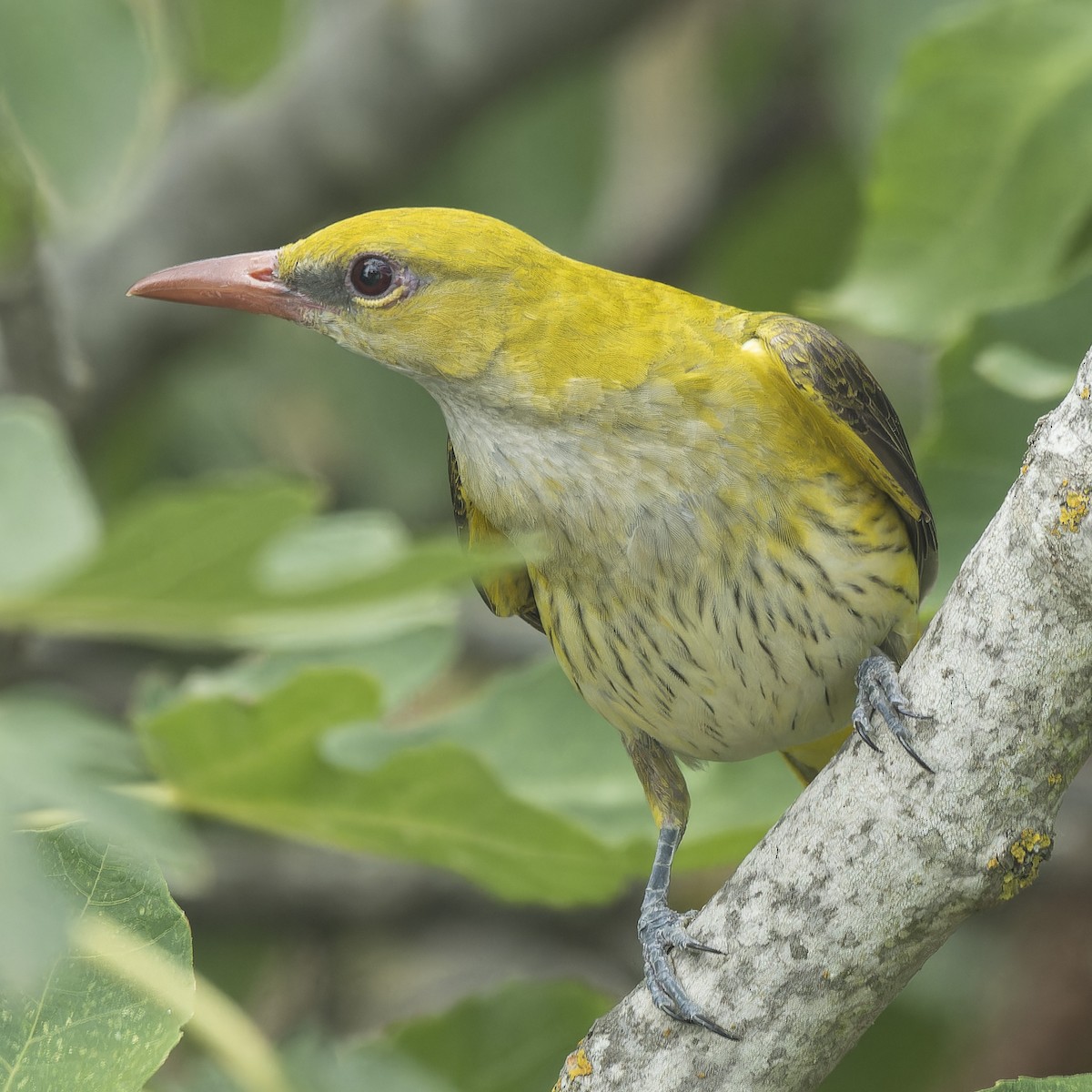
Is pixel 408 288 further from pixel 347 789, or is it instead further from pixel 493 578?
pixel 347 789

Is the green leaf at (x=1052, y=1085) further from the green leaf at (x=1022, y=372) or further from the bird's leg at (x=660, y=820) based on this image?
the green leaf at (x=1022, y=372)

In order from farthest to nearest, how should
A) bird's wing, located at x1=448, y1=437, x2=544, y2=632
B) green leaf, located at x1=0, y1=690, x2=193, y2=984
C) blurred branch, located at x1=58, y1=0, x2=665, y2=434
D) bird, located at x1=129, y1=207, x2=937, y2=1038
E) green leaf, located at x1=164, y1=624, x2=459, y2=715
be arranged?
blurred branch, located at x1=58, y1=0, x2=665, y2=434 < bird's wing, located at x1=448, y1=437, x2=544, y2=632 < green leaf, located at x1=164, y1=624, x2=459, y2=715 < bird, located at x1=129, y1=207, x2=937, y2=1038 < green leaf, located at x1=0, y1=690, x2=193, y2=984

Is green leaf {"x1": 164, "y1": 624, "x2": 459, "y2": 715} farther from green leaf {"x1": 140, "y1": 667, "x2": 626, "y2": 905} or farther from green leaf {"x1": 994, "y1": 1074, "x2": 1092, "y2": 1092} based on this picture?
green leaf {"x1": 994, "y1": 1074, "x2": 1092, "y2": 1092}

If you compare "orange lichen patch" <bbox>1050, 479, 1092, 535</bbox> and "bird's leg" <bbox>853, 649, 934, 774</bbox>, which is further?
"bird's leg" <bbox>853, 649, 934, 774</bbox>

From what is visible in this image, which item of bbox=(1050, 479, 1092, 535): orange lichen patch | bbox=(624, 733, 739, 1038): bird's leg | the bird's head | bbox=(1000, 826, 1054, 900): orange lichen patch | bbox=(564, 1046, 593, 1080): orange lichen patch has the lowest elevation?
bbox=(624, 733, 739, 1038): bird's leg

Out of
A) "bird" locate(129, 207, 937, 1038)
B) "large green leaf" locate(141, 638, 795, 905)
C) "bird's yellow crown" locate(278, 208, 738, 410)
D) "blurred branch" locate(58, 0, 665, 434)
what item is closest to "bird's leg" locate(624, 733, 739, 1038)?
"bird" locate(129, 207, 937, 1038)

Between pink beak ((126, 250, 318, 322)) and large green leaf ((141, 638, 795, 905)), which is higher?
pink beak ((126, 250, 318, 322))

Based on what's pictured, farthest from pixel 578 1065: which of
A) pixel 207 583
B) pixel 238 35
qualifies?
pixel 238 35
